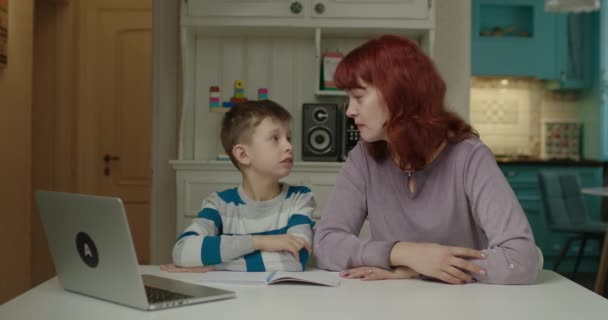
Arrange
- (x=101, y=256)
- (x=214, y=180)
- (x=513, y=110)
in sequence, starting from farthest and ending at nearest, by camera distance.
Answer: (x=513, y=110), (x=214, y=180), (x=101, y=256)

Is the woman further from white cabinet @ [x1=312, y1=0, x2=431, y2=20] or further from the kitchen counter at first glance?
the kitchen counter

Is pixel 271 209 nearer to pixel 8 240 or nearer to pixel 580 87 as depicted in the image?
pixel 8 240

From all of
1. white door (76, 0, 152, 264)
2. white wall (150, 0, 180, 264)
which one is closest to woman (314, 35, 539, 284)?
white wall (150, 0, 180, 264)

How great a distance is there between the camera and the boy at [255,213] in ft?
5.06

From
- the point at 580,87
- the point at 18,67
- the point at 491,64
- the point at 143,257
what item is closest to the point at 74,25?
the point at 18,67

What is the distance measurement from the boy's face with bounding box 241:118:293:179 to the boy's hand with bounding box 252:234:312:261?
0.78 ft

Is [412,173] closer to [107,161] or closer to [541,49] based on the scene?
[107,161]

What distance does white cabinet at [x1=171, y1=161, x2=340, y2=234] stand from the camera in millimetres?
3264

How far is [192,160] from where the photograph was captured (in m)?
3.41

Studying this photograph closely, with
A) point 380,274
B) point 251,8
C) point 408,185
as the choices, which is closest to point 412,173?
point 408,185

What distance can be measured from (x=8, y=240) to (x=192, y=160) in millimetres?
1166

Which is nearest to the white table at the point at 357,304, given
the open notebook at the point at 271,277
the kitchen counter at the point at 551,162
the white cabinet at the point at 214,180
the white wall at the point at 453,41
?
the open notebook at the point at 271,277

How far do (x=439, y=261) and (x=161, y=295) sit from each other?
541mm

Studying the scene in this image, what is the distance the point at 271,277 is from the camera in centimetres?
139
